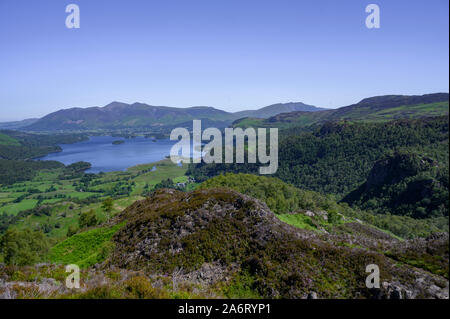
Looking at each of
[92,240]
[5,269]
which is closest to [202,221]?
[5,269]

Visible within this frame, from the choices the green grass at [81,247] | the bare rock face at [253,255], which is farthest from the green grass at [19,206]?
the bare rock face at [253,255]

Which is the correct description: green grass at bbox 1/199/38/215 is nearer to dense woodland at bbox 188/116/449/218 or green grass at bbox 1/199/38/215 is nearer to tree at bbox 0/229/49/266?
dense woodland at bbox 188/116/449/218

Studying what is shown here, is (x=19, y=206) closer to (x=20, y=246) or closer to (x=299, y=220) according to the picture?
(x=20, y=246)

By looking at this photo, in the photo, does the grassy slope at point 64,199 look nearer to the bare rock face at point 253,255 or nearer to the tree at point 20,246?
the tree at point 20,246

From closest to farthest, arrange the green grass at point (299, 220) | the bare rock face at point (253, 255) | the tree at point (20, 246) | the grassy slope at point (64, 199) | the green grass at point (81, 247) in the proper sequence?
the bare rock face at point (253, 255), the green grass at point (81, 247), the green grass at point (299, 220), the tree at point (20, 246), the grassy slope at point (64, 199)

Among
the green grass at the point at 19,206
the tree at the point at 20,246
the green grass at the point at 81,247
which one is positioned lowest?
the green grass at the point at 19,206

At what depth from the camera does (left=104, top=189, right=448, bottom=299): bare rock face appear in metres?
9.98

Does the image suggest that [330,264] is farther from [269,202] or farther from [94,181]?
[94,181]

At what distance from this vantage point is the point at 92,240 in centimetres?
2469

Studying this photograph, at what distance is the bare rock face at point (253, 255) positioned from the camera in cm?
998

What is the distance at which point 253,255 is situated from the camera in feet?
42.5

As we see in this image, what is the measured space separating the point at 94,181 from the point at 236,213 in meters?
191

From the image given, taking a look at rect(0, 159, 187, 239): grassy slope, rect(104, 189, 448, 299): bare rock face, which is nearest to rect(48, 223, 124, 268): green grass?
→ rect(104, 189, 448, 299): bare rock face
